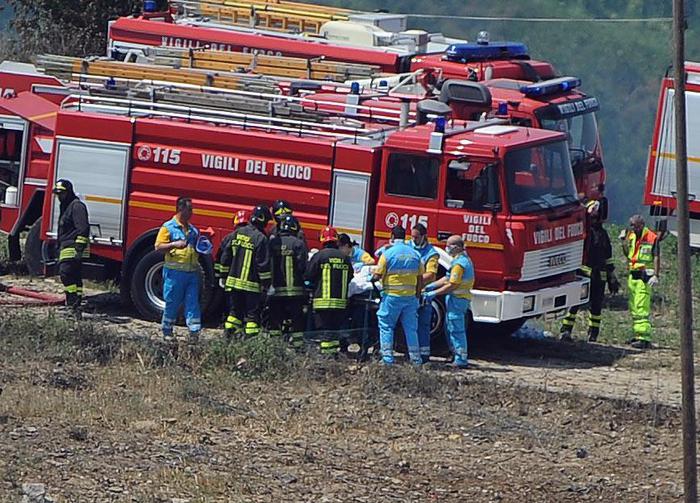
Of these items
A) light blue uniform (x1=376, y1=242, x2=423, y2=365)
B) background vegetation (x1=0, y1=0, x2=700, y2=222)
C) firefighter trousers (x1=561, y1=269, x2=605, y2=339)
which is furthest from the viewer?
background vegetation (x1=0, y1=0, x2=700, y2=222)

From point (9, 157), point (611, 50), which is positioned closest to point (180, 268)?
point (9, 157)

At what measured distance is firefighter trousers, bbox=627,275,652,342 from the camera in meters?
16.4

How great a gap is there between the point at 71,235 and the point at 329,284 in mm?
2934

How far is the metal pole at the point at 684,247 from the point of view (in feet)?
30.6

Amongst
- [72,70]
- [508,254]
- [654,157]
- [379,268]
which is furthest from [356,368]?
[654,157]

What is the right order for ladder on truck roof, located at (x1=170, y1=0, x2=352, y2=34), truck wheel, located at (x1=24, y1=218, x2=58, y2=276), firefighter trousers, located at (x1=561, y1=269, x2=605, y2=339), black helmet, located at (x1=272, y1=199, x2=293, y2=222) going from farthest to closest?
ladder on truck roof, located at (x1=170, y1=0, x2=352, y2=34), truck wheel, located at (x1=24, y1=218, x2=58, y2=276), firefighter trousers, located at (x1=561, y1=269, x2=605, y2=339), black helmet, located at (x1=272, y1=199, x2=293, y2=222)

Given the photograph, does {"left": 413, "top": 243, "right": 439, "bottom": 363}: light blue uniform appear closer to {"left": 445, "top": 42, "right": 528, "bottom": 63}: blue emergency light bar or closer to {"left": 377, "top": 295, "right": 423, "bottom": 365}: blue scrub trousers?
{"left": 377, "top": 295, "right": 423, "bottom": 365}: blue scrub trousers

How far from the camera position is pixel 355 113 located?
16422mm

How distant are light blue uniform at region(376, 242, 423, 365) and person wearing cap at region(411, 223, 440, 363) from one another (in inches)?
8.3

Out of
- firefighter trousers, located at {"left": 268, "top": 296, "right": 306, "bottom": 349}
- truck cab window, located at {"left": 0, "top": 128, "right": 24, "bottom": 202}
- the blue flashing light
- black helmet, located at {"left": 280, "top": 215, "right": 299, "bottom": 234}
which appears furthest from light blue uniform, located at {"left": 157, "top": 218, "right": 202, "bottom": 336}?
truck cab window, located at {"left": 0, "top": 128, "right": 24, "bottom": 202}

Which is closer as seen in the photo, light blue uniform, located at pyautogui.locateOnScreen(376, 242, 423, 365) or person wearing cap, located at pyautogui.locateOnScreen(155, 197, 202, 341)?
light blue uniform, located at pyautogui.locateOnScreen(376, 242, 423, 365)

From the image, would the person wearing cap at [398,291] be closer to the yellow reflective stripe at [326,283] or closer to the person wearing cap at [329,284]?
the person wearing cap at [329,284]

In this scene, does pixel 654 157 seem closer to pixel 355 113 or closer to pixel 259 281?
pixel 355 113

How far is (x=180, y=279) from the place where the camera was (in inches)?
593
